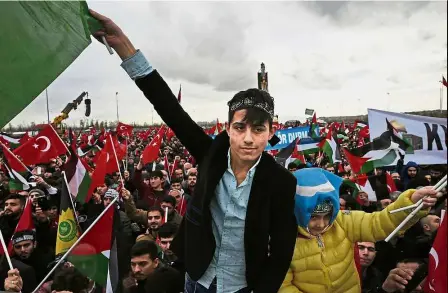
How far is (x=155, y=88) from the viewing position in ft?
5.98

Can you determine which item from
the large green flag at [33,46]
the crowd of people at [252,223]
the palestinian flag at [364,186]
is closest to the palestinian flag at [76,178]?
the crowd of people at [252,223]

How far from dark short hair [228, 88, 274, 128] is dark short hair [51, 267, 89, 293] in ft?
7.31

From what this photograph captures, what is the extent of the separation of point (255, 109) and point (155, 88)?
45 centimetres

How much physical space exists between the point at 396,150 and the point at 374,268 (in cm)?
181

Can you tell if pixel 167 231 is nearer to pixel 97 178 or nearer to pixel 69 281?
pixel 69 281

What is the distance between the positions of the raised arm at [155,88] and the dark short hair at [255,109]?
20 centimetres

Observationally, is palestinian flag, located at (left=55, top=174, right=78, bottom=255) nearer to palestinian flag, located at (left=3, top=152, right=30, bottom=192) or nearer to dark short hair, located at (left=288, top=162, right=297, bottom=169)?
palestinian flag, located at (left=3, top=152, right=30, bottom=192)

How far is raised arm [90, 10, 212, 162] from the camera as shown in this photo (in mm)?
1738

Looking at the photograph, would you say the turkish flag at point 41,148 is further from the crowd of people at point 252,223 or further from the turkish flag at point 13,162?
the crowd of people at point 252,223

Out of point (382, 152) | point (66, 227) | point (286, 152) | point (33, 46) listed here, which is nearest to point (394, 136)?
point (382, 152)

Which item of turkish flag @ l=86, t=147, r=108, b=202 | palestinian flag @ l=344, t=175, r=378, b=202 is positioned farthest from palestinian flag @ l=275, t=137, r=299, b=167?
turkish flag @ l=86, t=147, r=108, b=202

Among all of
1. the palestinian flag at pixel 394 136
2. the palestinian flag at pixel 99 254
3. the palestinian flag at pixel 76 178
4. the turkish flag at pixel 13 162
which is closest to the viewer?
the palestinian flag at pixel 99 254

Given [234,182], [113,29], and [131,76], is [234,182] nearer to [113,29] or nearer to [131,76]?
[131,76]

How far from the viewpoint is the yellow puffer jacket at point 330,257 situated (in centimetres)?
231
